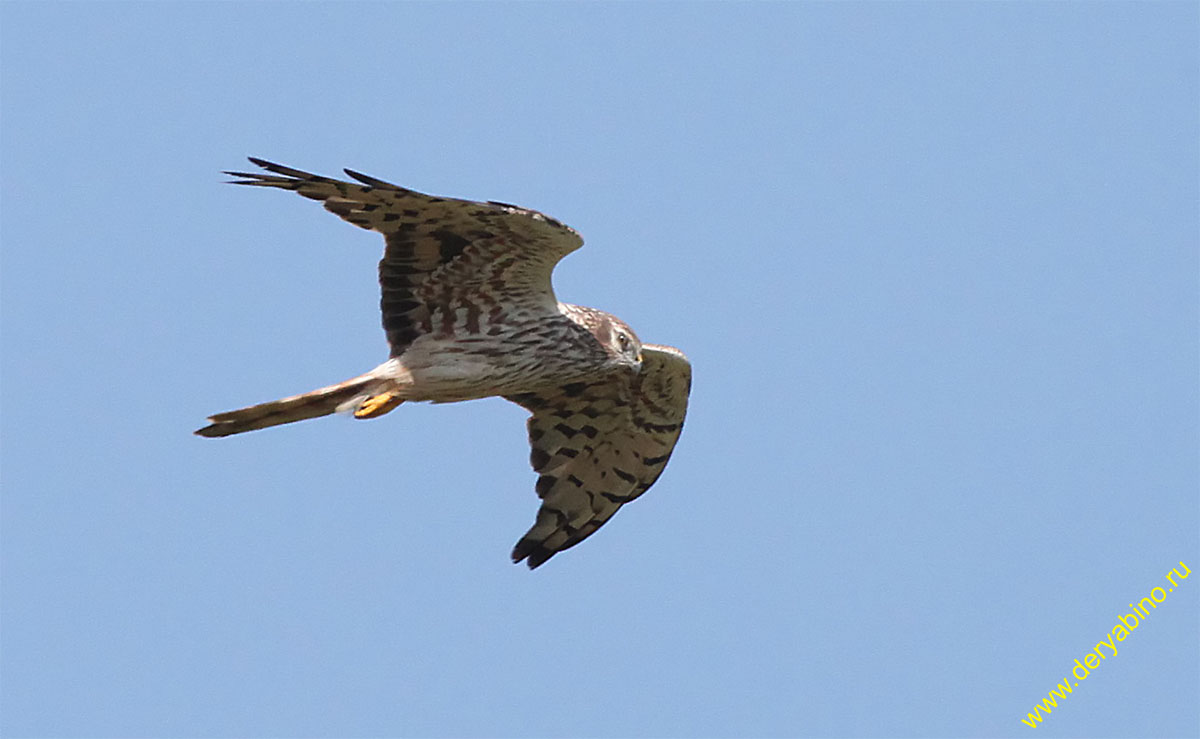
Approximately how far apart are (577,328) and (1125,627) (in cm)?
325

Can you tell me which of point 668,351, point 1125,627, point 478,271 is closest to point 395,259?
point 478,271

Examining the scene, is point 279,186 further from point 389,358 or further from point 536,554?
point 536,554

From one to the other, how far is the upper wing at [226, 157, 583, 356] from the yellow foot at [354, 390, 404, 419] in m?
0.26

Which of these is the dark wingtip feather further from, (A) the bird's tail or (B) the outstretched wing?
(A) the bird's tail

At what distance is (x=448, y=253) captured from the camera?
1041cm

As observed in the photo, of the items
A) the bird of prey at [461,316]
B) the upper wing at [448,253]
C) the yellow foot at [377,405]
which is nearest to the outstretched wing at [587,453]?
the bird of prey at [461,316]

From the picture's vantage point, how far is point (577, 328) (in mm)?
10695

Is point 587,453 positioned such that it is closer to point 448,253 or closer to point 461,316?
point 461,316

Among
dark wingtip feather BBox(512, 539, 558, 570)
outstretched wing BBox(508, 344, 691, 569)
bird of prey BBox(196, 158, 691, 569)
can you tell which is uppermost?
bird of prey BBox(196, 158, 691, 569)

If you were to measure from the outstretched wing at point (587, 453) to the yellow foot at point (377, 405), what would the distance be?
1.49 metres

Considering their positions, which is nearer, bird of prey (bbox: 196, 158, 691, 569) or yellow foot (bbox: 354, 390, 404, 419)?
bird of prey (bbox: 196, 158, 691, 569)

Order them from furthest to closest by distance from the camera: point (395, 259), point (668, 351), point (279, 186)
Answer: point (668, 351) → point (395, 259) → point (279, 186)

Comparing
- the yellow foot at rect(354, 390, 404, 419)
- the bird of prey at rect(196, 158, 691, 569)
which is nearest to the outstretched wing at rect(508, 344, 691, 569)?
the bird of prey at rect(196, 158, 691, 569)

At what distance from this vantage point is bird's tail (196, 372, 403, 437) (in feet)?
32.9
